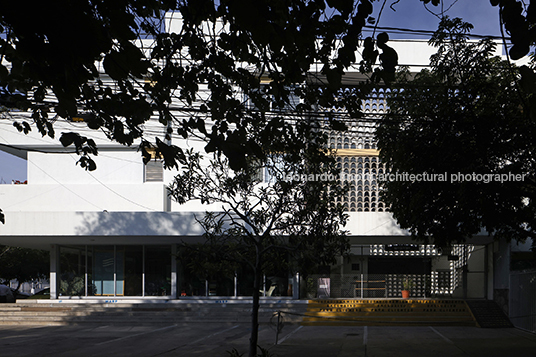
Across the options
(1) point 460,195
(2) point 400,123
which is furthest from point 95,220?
(1) point 460,195

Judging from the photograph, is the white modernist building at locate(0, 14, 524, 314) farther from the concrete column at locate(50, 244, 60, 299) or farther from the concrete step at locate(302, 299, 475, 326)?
the concrete step at locate(302, 299, 475, 326)

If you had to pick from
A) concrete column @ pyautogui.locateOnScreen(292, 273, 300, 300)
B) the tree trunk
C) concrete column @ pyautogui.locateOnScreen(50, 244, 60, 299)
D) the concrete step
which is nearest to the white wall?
concrete column @ pyautogui.locateOnScreen(50, 244, 60, 299)

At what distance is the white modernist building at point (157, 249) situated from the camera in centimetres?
2266

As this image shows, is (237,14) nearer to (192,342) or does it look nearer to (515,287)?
(192,342)

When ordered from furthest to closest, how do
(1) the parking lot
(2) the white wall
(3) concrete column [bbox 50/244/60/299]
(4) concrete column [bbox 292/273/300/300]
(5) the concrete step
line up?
(2) the white wall
(3) concrete column [bbox 50/244/60/299]
(4) concrete column [bbox 292/273/300/300]
(5) the concrete step
(1) the parking lot

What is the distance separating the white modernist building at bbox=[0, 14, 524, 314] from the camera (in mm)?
22656

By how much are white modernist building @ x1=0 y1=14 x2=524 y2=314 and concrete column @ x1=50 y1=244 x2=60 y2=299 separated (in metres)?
0.05

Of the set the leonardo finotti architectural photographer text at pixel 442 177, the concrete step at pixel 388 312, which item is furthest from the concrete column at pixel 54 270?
the leonardo finotti architectural photographer text at pixel 442 177

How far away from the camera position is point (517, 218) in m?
10.8

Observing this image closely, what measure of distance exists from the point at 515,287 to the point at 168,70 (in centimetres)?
1694

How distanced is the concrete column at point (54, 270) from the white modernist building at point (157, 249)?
48mm

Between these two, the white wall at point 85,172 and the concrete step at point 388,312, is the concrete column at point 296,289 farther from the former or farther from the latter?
the white wall at point 85,172

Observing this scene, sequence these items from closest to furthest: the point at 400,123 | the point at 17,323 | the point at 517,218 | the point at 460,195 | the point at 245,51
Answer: the point at 245,51
the point at 460,195
the point at 517,218
the point at 400,123
the point at 17,323

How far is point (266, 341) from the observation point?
14.0 m
